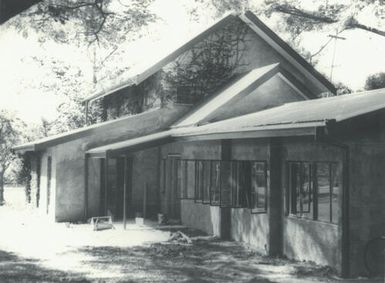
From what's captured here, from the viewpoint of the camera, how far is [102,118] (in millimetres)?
25797

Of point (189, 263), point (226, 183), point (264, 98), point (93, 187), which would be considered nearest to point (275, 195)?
point (226, 183)

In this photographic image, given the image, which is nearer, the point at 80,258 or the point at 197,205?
the point at 80,258

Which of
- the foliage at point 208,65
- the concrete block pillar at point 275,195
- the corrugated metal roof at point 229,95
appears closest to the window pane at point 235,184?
the concrete block pillar at point 275,195

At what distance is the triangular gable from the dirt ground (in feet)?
12.4

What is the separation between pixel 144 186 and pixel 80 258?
672cm

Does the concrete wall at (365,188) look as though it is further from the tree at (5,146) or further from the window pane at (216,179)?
the tree at (5,146)

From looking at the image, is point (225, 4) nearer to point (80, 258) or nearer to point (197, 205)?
point (197, 205)

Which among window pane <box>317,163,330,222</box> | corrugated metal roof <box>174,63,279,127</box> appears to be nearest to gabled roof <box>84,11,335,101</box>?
corrugated metal roof <box>174,63,279,127</box>

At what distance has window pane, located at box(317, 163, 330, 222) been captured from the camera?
9859 mm

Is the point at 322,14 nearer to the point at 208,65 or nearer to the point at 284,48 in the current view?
the point at 284,48

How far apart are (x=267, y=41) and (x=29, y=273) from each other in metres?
14.4

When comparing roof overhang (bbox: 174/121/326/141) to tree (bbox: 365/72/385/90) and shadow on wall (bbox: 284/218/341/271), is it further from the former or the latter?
tree (bbox: 365/72/385/90)

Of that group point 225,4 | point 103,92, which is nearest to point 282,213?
point 225,4

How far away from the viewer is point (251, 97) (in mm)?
17109
